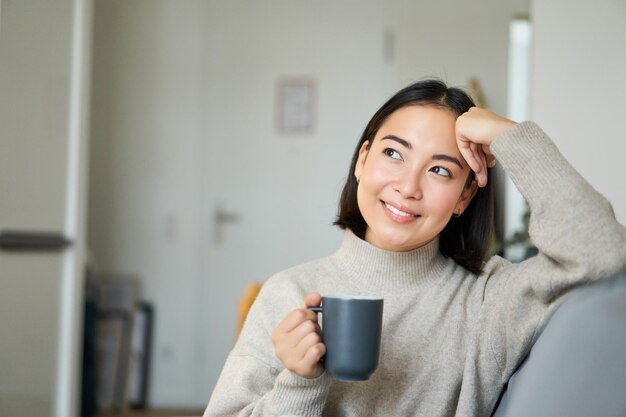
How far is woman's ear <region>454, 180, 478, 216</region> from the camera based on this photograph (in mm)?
1417

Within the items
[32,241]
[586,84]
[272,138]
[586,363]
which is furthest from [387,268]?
[272,138]

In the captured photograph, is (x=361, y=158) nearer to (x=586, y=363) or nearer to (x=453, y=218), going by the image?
(x=453, y=218)

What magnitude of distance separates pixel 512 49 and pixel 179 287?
7.70ft

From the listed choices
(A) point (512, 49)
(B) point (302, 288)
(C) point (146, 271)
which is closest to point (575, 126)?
(B) point (302, 288)

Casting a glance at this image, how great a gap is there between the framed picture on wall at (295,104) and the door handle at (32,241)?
1713 mm

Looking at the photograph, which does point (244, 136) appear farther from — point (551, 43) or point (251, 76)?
point (551, 43)

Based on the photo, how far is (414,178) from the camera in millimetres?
1293

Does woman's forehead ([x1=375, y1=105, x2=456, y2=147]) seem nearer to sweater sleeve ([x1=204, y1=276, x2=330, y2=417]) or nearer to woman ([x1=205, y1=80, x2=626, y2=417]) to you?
woman ([x1=205, y1=80, x2=626, y2=417])

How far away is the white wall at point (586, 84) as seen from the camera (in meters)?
2.28

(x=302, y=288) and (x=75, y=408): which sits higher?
(x=302, y=288)

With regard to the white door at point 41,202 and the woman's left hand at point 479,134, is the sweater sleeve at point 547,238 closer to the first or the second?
the woman's left hand at point 479,134

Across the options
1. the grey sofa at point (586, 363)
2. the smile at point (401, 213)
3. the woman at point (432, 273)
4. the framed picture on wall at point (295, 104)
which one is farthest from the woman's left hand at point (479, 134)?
the framed picture on wall at point (295, 104)

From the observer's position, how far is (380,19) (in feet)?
16.5

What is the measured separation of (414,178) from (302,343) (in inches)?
13.4
